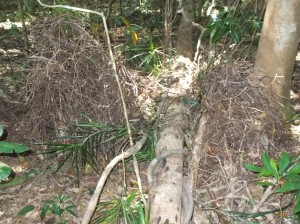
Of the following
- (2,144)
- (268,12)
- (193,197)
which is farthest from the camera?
(268,12)

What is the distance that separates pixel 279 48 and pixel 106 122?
180cm

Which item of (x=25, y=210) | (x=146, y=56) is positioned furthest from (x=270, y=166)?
(x=146, y=56)

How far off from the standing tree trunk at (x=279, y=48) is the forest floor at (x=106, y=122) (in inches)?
7.6

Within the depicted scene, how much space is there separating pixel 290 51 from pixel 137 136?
166 centimetres

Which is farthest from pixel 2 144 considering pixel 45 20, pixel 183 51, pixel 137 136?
pixel 183 51

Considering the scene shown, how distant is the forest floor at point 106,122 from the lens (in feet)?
10.2

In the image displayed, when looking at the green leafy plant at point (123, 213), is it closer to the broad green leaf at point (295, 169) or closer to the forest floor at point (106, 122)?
the forest floor at point (106, 122)

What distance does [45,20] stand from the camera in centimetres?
360

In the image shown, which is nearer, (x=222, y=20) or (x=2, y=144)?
(x=2, y=144)

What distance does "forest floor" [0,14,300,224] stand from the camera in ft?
10.2

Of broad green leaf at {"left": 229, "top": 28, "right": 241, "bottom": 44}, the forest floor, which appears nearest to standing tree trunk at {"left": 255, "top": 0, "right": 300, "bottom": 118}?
the forest floor

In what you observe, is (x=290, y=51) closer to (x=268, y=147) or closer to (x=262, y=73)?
(x=262, y=73)

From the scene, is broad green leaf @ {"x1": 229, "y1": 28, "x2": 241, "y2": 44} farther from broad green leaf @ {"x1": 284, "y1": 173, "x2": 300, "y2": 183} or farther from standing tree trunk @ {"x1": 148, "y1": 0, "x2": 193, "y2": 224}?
broad green leaf @ {"x1": 284, "y1": 173, "x2": 300, "y2": 183}

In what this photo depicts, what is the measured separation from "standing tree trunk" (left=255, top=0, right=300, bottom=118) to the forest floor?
193 mm
